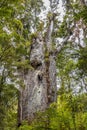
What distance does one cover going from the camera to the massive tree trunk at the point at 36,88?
783cm

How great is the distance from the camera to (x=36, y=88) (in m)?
8.38

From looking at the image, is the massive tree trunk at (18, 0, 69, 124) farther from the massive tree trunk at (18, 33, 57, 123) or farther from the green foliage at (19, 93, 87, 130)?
the green foliage at (19, 93, 87, 130)

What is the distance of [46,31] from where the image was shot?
597 inches

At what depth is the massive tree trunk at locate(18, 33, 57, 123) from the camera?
25.7 ft

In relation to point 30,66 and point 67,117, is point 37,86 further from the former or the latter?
point 67,117

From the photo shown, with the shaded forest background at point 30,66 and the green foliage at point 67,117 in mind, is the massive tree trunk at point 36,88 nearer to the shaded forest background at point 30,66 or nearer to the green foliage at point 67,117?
the shaded forest background at point 30,66

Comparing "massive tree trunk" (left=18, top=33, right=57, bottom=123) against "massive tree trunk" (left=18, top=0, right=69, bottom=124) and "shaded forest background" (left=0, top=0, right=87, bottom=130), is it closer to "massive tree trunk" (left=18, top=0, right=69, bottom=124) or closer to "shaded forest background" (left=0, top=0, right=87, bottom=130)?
"massive tree trunk" (left=18, top=0, right=69, bottom=124)

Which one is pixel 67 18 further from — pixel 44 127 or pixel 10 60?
pixel 44 127

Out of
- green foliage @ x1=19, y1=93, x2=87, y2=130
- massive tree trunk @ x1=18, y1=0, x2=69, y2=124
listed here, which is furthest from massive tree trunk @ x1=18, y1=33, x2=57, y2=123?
green foliage @ x1=19, y1=93, x2=87, y2=130

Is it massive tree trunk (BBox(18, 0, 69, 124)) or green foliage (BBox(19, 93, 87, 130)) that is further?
massive tree trunk (BBox(18, 0, 69, 124))

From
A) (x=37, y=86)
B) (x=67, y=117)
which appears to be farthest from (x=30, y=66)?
(x=67, y=117)

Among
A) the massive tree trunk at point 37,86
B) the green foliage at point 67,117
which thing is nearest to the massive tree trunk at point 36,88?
the massive tree trunk at point 37,86

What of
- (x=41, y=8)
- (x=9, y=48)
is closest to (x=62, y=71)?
(x=41, y=8)

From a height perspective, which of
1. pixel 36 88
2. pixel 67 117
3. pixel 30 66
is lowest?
pixel 67 117
